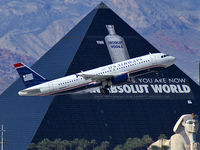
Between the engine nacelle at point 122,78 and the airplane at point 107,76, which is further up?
the airplane at point 107,76

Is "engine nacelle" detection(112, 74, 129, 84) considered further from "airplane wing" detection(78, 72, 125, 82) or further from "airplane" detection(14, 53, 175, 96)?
"airplane wing" detection(78, 72, 125, 82)

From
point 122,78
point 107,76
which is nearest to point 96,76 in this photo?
point 107,76

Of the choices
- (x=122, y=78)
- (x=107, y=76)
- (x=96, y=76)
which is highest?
(x=96, y=76)

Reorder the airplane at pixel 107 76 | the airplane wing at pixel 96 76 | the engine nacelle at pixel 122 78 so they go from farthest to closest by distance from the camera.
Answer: the airplane at pixel 107 76 < the airplane wing at pixel 96 76 < the engine nacelle at pixel 122 78

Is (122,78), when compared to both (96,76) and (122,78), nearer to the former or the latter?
(122,78)

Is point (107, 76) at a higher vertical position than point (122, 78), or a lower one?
higher

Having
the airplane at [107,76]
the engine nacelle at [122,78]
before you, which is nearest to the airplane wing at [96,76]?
the airplane at [107,76]

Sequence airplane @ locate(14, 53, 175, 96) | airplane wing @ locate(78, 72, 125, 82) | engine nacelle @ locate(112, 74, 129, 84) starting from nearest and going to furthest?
engine nacelle @ locate(112, 74, 129, 84) < airplane wing @ locate(78, 72, 125, 82) < airplane @ locate(14, 53, 175, 96)

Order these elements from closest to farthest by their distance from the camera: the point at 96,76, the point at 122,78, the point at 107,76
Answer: the point at 122,78 < the point at 96,76 < the point at 107,76

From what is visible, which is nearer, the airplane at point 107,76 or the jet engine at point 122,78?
the jet engine at point 122,78

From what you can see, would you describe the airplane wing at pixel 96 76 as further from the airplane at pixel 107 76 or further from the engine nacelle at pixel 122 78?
the engine nacelle at pixel 122 78

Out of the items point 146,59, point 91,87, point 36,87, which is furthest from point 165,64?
point 36,87

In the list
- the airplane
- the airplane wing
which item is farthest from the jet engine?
the airplane wing

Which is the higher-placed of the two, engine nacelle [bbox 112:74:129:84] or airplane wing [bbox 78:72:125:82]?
airplane wing [bbox 78:72:125:82]
